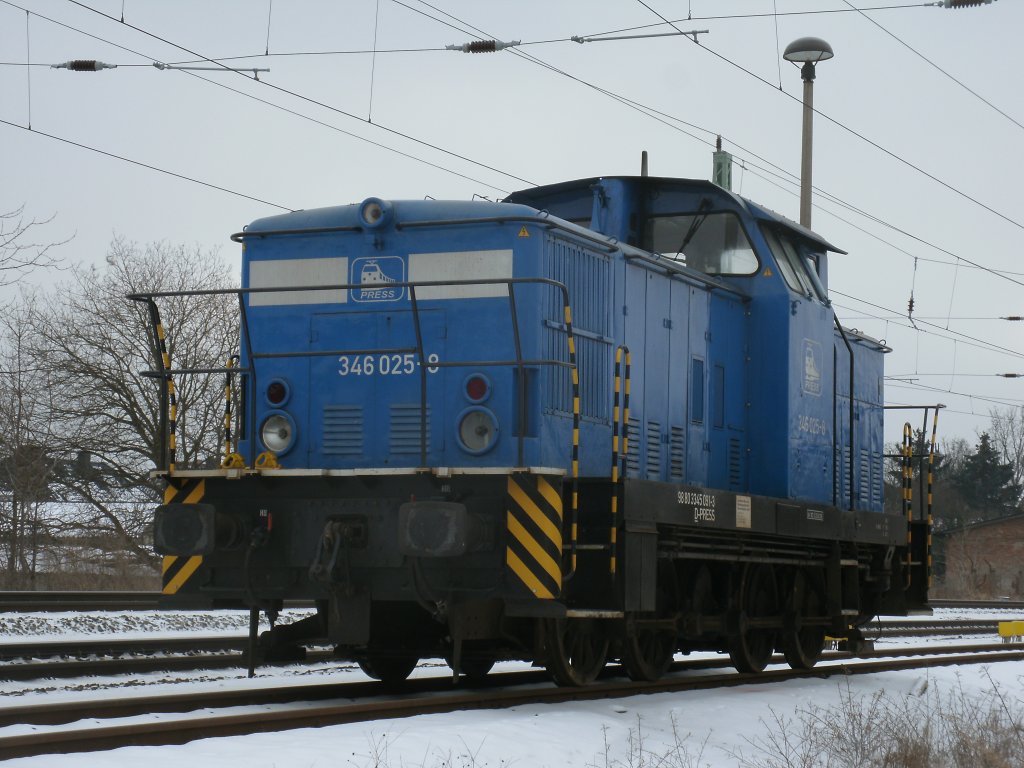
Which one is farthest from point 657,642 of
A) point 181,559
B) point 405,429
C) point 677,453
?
point 181,559

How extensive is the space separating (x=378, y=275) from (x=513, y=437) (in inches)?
58.4

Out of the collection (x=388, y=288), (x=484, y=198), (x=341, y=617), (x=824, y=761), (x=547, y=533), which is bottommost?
(x=824, y=761)

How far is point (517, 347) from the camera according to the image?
7.82m

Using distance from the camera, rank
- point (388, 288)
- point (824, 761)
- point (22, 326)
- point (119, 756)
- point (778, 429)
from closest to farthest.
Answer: point (119, 756)
point (824, 761)
point (388, 288)
point (778, 429)
point (22, 326)

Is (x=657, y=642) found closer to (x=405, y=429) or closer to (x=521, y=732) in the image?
(x=405, y=429)

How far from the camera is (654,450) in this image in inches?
392

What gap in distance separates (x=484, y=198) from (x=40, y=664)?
4.79 meters

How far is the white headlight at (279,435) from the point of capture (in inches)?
353

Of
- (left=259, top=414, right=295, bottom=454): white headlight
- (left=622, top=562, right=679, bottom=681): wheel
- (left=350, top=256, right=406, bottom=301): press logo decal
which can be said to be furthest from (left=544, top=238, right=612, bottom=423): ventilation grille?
(left=259, top=414, right=295, bottom=454): white headlight

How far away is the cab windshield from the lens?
1089 cm

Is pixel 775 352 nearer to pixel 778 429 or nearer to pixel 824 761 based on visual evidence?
pixel 778 429

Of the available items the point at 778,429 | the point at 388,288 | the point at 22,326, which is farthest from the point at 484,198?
the point at 22,326

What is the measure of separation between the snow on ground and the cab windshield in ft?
11.2

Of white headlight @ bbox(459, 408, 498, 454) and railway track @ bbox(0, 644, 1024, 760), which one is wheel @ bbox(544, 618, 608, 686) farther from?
white headlight @ bbox(459, 408, 498, 454)
